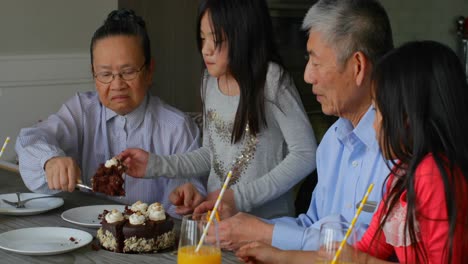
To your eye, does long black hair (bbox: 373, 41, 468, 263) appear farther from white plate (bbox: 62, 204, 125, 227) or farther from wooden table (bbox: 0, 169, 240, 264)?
white plate (bbox: 62, 204, 125, 227)

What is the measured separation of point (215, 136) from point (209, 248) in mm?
1057

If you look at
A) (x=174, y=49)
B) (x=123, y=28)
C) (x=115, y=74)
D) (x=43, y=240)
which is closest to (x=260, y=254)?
(x=43, y=240)

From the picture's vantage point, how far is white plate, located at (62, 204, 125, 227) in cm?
221

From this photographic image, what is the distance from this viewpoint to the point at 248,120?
255 cm

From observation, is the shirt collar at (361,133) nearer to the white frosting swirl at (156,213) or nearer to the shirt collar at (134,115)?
the white frosting swirl at (156,213)

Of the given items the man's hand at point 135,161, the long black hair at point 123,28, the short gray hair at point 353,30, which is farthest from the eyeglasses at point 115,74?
the short gray hair at point 353,30

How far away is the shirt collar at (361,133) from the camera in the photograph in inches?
81.4

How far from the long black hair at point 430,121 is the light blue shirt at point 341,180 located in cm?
38

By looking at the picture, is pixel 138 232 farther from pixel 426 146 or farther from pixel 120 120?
pixel 120 120

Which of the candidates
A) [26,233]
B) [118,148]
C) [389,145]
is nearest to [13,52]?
[118,148]

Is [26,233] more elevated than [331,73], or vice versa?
[331,73]

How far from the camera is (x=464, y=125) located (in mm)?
1569

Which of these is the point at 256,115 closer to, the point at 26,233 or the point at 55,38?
the point at 26,233

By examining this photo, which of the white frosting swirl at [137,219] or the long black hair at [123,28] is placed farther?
the long black hair at [123,28]
